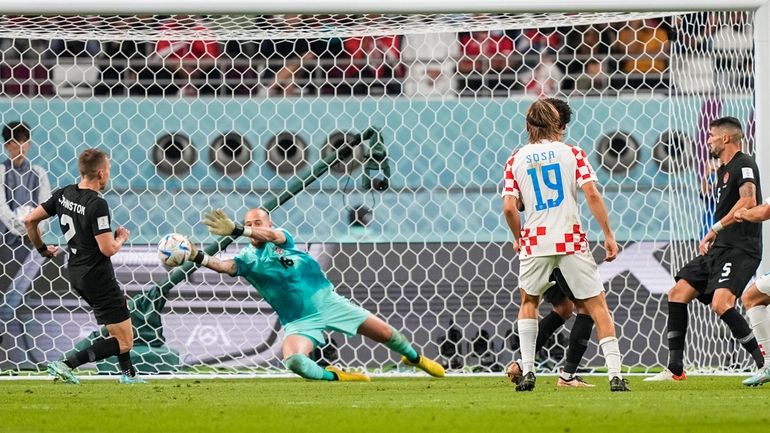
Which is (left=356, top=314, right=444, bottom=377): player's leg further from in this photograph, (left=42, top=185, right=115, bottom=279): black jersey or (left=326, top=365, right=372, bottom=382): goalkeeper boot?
(left=42, top=185, right=115, bottom=279): black jersey

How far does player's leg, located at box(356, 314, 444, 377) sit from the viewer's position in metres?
8.26

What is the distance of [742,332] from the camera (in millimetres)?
7371

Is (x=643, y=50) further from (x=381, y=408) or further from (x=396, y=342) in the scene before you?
(x=381, y=408)

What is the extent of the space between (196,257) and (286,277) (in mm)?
821

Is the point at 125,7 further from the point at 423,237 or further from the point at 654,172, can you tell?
the point at 654,172

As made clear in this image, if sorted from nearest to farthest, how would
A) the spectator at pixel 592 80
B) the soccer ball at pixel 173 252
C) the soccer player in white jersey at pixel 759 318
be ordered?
the soccer player in white jersey at pixel 759 318 < the soccer ball at pixel 173 252 < the spectator at pixel 592 80

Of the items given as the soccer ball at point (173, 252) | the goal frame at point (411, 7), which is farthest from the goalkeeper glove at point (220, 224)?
the goal frame at point (411, 7)

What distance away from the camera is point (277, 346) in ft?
32.2

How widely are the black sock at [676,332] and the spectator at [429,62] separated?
3.38 m

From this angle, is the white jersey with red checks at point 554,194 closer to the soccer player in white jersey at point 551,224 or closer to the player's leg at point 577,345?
the soccer player in white jersey at point 551,224

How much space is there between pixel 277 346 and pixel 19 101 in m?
2.65

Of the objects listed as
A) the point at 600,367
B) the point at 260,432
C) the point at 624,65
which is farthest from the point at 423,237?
the point at 260,432

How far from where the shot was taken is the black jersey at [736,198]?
723cm

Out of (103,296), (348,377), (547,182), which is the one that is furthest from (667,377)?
(103,296)
